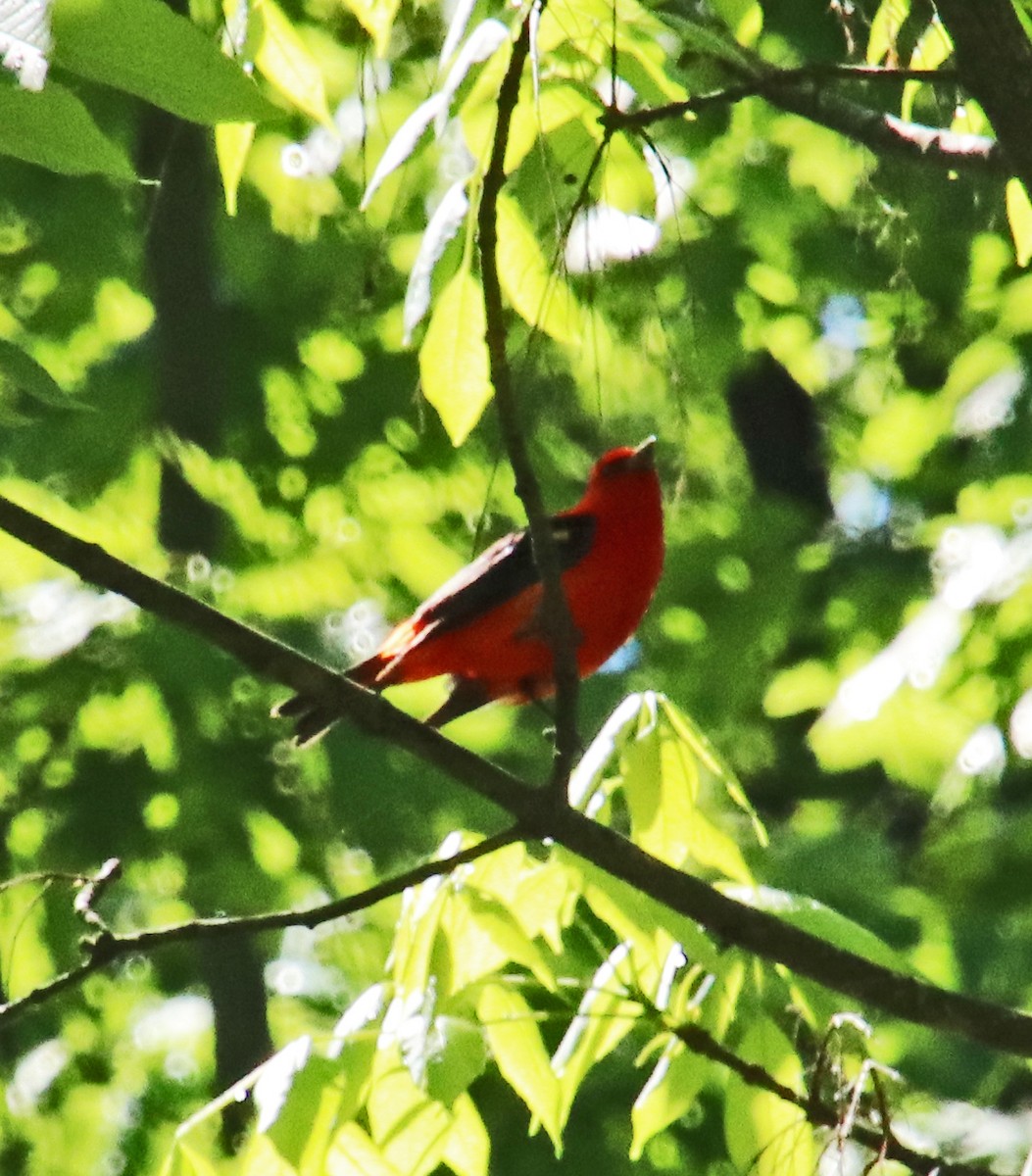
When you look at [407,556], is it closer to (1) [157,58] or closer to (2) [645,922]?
(2) [645,922]

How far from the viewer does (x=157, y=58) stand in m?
1.48

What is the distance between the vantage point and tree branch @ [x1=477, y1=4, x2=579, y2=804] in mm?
1942

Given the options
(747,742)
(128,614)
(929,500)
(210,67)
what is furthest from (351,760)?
(210,67)

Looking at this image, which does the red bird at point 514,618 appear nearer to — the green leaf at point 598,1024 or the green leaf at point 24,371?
the green leaf at point 598,1024

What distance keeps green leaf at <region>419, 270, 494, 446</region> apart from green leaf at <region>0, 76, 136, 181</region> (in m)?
0.74

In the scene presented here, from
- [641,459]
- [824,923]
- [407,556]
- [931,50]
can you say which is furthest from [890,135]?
[407,556]

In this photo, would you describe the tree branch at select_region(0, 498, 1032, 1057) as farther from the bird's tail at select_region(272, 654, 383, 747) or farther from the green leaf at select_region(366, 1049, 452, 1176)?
the bird's tail at select_region(272, 654, 383, 747)

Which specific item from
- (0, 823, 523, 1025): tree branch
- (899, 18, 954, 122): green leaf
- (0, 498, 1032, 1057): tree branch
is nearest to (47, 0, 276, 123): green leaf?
(0, 498, 1032, 1057): tree branch

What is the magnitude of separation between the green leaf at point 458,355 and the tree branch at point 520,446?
0.08m

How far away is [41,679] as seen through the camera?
4.82 meters

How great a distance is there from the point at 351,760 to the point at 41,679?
0.95 metres

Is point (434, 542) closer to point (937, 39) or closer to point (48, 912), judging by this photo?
point (48, 912)

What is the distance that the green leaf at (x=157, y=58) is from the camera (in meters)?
1.48

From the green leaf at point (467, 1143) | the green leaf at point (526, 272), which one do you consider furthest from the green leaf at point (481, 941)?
the green leaf at point (526, 272)
